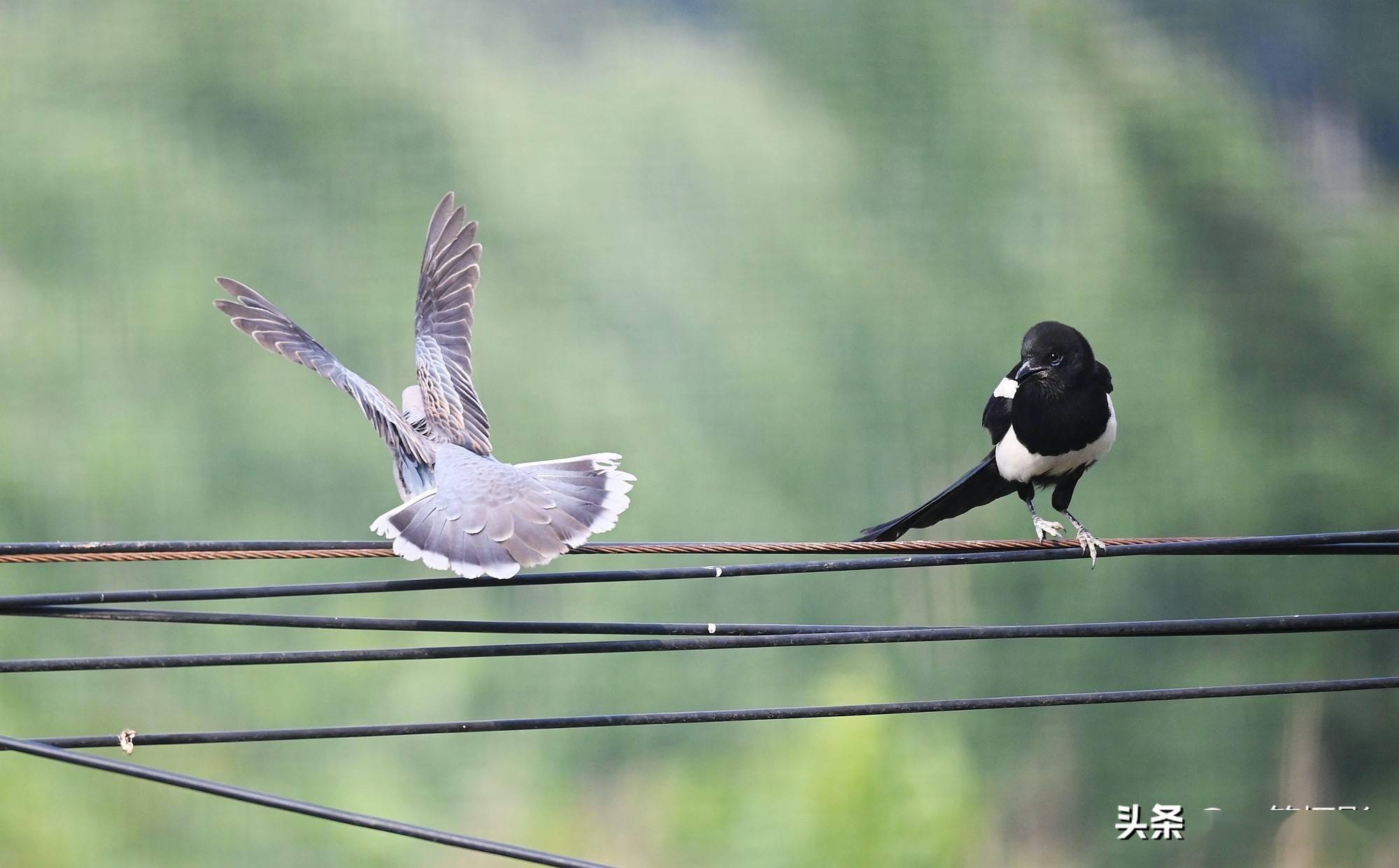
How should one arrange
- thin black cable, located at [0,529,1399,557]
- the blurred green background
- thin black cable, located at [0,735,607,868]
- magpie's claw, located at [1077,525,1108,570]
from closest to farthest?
thin black cable, located at [0,735,607,868] → thin black cable, located at [0,529,1399,557] → magpie's claw, located at [1077,525,1108,570] → the blurred green background

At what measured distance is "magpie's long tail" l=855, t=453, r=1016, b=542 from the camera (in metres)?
4.45

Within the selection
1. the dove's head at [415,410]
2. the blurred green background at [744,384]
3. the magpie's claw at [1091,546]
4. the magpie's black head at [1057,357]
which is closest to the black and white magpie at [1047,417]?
the magpie's black head at [1057,357]

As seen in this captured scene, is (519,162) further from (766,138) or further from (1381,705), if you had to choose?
(1381,705)

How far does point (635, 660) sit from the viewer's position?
9.95 meters

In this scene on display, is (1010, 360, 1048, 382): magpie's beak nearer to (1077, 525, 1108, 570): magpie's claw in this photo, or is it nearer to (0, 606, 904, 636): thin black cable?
(1077, 525, 1108, 570): magpie's claw

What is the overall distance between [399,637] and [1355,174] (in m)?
10.8

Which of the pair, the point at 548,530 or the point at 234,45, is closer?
the point at 548,530

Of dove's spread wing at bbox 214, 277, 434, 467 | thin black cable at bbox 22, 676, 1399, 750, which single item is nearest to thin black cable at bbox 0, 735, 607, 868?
thin black cable at bbox 22, 676, 1399, 750

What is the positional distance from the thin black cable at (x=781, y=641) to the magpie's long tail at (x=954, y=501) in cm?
114

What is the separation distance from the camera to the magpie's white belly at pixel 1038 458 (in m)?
4.73

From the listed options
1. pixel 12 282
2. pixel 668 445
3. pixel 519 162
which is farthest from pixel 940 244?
pixel 12 282

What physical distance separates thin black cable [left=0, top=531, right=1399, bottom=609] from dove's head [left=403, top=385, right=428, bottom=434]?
1.97 meters

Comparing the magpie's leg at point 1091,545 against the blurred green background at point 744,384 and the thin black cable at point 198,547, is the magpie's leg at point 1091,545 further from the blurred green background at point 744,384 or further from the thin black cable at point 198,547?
the blurred green background at point 744,384

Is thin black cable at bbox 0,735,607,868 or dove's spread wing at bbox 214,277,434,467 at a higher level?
dove's spread wing at bbox 214,277,434,467
